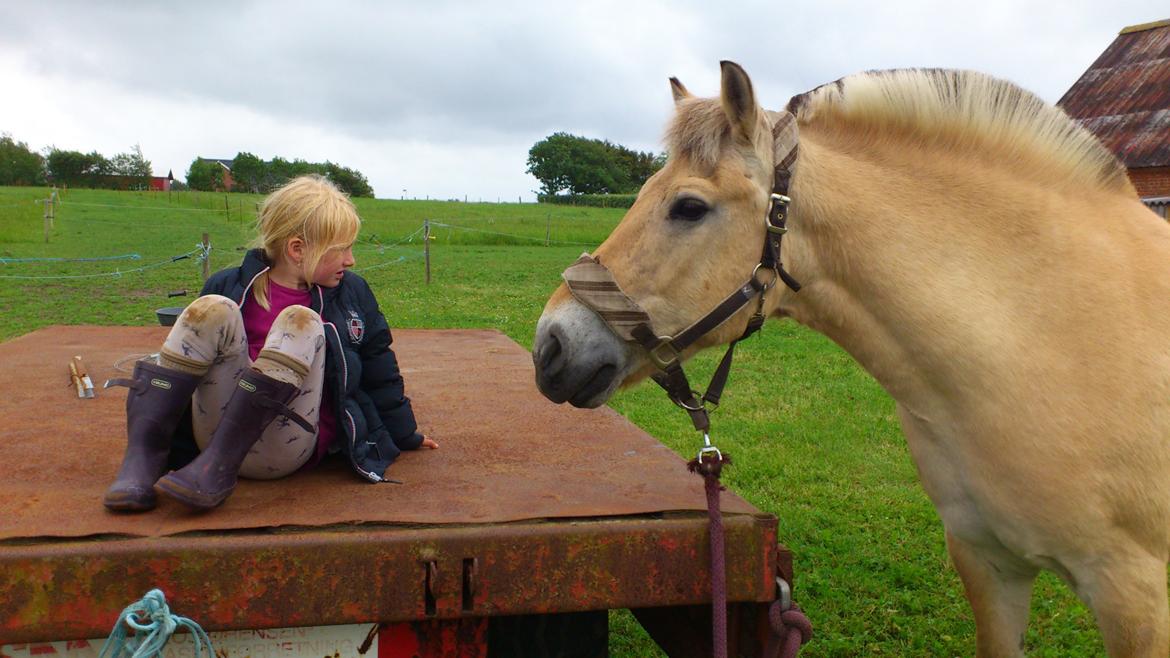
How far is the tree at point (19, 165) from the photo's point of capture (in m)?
69.2

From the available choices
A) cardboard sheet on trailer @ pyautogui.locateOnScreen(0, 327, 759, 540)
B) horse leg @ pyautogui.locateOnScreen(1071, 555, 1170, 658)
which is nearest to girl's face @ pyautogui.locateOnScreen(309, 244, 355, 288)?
cardboard sheet on trailer @ pyautogui.locateOnScreen(0, 327, 759, 540)

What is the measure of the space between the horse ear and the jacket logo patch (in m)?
1.33

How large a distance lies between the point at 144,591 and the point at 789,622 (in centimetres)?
139

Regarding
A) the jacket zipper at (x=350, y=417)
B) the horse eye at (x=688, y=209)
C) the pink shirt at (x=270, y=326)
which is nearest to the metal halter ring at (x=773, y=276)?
the horse eye at (x=688, y=209)

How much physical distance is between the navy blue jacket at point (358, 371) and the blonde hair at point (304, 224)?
61 mm

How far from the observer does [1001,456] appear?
2174 millimetres

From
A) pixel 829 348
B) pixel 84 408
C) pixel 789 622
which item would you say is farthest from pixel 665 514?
pixel 829 348

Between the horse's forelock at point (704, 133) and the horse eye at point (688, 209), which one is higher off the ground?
the horse's forelock at point (704, 133)

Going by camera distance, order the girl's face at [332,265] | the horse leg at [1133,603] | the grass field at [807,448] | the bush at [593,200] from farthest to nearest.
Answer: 1. the bush at [593,200]
2. the grass field at [807,448]
3. the girl's face at [332,265]
4. the horse leg at [1133,603]

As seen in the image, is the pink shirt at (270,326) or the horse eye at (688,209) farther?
the pink shirt at (270,326)

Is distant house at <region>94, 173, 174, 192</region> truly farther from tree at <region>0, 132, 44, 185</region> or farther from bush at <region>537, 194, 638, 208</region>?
bush at <region>537, 194, 638, 208</region>

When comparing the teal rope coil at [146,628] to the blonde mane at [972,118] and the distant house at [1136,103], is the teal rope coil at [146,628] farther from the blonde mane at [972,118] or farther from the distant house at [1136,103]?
the distant house at [1136,103]

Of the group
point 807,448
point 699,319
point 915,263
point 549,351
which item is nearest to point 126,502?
point 549,351

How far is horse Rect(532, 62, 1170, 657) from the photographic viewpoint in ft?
7.07
